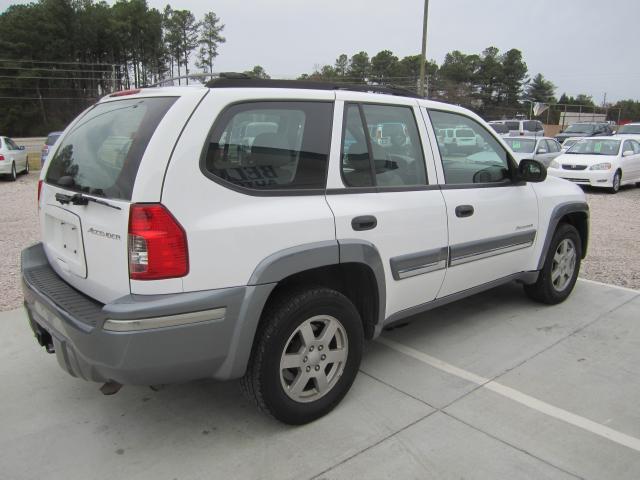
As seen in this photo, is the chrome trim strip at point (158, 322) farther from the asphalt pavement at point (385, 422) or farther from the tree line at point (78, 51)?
the tree line at point (78, 51)

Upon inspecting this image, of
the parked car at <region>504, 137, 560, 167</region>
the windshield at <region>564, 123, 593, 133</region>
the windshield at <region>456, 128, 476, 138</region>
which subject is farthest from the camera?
the windshield at <region>564, 123, 593, 133</region>

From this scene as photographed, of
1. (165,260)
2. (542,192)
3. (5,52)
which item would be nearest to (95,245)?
(165,260)

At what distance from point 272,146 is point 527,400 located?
2.15m

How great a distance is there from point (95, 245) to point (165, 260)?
46 centimetres

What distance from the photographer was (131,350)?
217 cm

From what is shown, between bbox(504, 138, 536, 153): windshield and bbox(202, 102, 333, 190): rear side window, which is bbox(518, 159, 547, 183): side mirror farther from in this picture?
bbox(504, 138, 536, 153): windshield

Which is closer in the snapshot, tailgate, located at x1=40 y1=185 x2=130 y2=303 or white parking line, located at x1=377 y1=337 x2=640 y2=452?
tailgate, located at x1=40 y1=185 x2=130 y2=303

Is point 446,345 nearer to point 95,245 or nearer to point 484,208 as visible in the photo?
point 484,208

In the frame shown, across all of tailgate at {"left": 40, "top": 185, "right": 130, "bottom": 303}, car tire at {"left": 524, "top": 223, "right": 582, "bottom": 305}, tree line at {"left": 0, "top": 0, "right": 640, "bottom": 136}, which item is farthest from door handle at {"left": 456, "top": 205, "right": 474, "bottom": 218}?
tree line at {"left": 0, "top": 0, "right": 640, "bottom": 136}

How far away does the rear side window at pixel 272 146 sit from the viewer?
2416 millimetres

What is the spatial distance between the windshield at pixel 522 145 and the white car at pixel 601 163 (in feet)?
2.77

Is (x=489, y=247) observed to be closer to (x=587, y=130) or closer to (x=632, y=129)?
(x=632, y=129)

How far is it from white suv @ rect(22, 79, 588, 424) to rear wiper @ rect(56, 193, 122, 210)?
Answer: 10 mm

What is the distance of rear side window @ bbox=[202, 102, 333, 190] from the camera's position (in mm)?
2416
